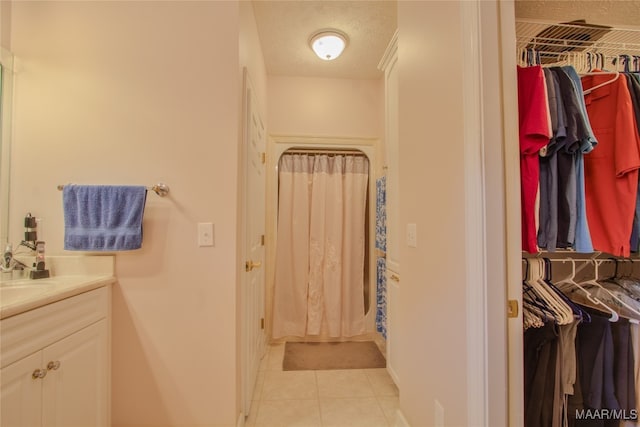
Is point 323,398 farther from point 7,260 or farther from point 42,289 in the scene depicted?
point 7,260

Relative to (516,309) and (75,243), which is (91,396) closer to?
(75,243)

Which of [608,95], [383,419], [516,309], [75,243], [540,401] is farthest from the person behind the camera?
[383,419]

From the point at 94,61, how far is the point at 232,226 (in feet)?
3.75

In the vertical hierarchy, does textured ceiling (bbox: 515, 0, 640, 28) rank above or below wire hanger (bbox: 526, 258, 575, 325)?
above

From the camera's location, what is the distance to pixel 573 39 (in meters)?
1.25

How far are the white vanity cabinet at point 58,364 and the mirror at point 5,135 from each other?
650mm

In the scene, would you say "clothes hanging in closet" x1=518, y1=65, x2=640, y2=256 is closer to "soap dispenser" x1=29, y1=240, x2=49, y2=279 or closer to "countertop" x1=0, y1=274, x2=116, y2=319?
"countertop" x1=0, y1=274, x2=116, y2=319

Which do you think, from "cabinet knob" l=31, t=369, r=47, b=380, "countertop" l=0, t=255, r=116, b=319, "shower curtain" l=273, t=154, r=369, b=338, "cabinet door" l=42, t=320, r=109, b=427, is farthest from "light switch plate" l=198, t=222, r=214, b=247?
"shower curtain" l=273, t=154, r=369, b=338

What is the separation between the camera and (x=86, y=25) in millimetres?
1372

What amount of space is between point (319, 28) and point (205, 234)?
5.85ft

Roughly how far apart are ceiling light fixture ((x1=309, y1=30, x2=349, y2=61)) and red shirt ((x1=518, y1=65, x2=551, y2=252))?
1.44 metres

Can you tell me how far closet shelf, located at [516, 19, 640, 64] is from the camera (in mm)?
1174

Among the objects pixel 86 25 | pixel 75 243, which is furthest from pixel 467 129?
pixel 86 25

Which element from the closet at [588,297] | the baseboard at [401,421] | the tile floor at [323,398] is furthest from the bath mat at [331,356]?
the closet at [588,297]
